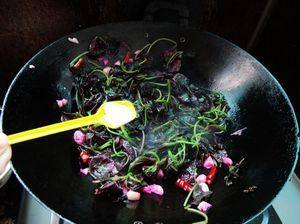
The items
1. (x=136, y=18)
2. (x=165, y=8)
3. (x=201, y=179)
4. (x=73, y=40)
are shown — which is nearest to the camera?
(x=201, y=179)

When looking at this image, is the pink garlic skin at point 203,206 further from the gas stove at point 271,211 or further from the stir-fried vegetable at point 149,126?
the gas stove at point 271,211

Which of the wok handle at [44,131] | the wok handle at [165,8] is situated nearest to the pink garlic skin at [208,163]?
the wok handle at [44,131]

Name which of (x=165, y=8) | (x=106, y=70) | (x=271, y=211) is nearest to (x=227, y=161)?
(x=271, y=211)

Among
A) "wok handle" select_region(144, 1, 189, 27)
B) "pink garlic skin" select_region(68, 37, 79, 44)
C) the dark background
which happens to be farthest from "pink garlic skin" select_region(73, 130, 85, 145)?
"wok handle" select_region(144, 1, 189, 27)

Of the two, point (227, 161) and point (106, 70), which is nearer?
point (227, 161)

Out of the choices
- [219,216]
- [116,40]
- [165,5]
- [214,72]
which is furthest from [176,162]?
[165,5]

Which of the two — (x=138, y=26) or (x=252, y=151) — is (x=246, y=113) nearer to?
(x=252, y=151)

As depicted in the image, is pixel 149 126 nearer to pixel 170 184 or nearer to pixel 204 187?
pixel 170 184
